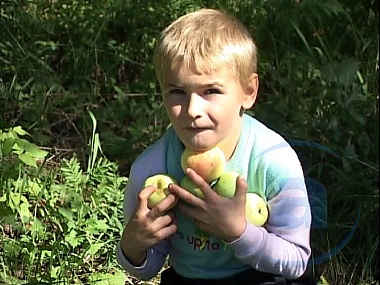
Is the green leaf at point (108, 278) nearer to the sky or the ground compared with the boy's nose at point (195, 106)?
nearer to the ground

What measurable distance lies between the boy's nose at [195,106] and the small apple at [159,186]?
18 centimetres

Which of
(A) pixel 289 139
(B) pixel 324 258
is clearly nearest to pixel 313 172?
(A) pixel 289 139

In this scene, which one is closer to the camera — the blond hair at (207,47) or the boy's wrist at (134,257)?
the blond hair at (207,47)

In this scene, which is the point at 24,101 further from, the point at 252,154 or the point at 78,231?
the point at 252,154

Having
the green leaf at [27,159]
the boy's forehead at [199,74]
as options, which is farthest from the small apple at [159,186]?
the green leaf at [27,159]

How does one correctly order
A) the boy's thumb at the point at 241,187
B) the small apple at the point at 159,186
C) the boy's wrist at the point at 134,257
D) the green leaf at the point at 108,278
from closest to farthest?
1. the boy's thumb at the point at 241,187
2. the small apple at the point at 159,186
3. the boy's wrist at the point at 134,257
4. the green leaf at the point at 108,278

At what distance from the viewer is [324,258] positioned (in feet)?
9.21

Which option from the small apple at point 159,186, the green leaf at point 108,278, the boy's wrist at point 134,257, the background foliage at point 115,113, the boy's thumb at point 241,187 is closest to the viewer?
the boy's thumb at point 241,187

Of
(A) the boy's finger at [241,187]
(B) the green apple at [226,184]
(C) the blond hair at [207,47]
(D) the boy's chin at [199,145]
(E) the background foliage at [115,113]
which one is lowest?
(E) the background foliage at [115,113]

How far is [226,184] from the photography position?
2031mm

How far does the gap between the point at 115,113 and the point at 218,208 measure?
1.77 meters

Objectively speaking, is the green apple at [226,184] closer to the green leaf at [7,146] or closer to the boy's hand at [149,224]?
the boy's hand at [149,224]

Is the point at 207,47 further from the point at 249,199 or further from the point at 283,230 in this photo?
the point at 283,230

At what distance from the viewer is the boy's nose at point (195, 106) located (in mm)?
2027
